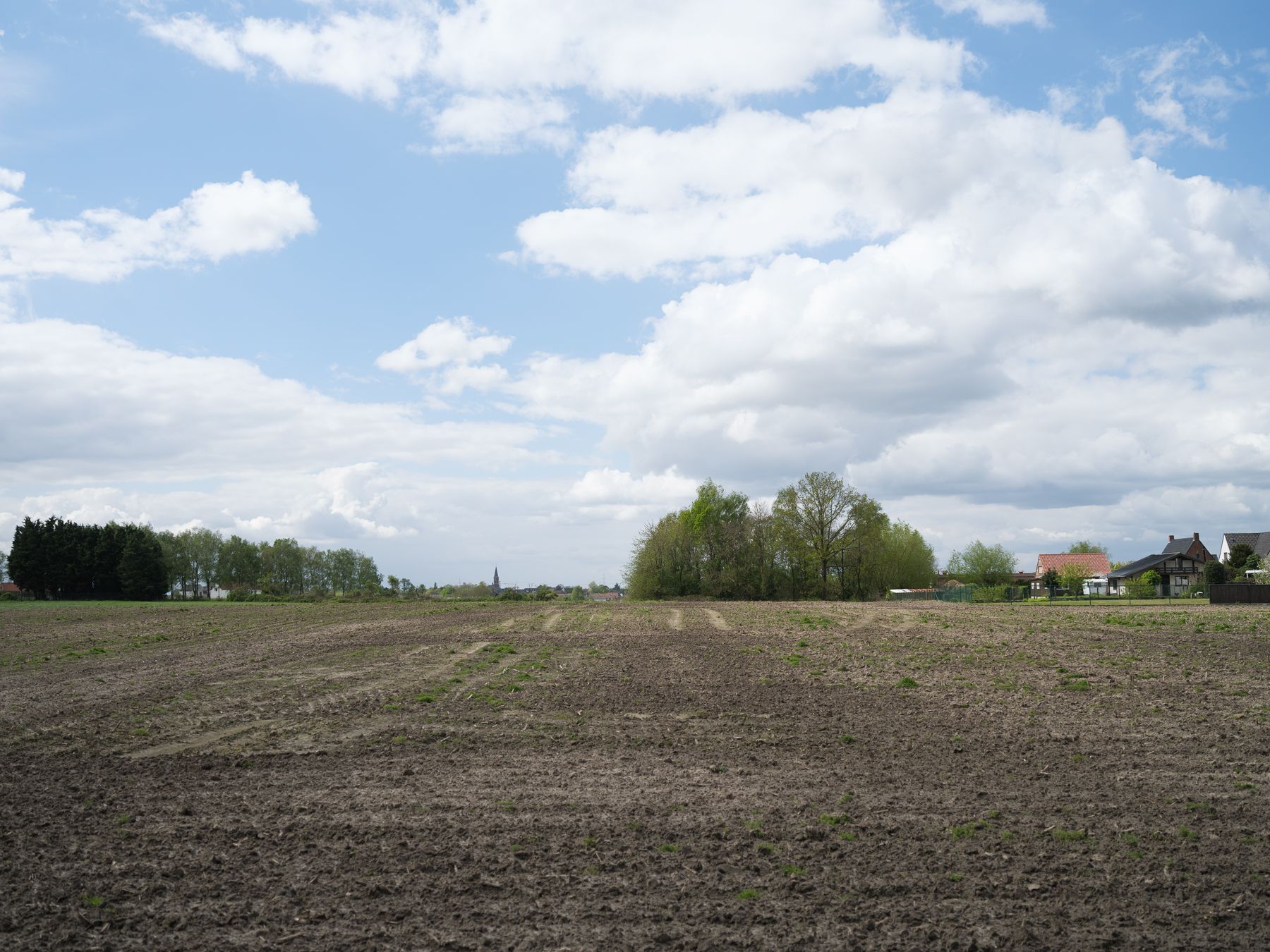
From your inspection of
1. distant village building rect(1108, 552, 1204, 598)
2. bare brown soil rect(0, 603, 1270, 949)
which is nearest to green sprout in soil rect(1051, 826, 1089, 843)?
bare brown soil rect(0, 603, 1270, 949)

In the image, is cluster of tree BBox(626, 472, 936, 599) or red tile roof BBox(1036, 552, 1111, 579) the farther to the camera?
red tile roof BBox(1036, 552, 1111, 579)

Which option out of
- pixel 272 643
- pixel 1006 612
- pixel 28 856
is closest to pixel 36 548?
pixel 272 643

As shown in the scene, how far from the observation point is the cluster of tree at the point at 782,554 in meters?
78.7

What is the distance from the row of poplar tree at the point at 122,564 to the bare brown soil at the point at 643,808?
241 ft

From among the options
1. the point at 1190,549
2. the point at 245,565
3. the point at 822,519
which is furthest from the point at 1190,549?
the point at 245,565

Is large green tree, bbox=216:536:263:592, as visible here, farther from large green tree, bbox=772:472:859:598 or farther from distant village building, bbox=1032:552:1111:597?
distant village building, bbox=1032:552:1111:597

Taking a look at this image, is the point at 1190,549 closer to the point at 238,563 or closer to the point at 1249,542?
the point at 1249,542

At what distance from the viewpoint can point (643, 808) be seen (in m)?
8.54

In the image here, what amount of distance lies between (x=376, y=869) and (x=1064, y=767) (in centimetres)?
763

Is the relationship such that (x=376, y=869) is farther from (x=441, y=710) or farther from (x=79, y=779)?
(x=441, y=710)

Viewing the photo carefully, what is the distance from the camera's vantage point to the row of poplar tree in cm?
9731

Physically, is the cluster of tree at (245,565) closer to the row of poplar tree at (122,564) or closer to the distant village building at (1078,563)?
the row of poplar tree at (122,564)

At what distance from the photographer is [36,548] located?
10175 centimetres

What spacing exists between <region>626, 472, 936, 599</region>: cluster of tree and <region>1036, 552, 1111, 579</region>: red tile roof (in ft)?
225
